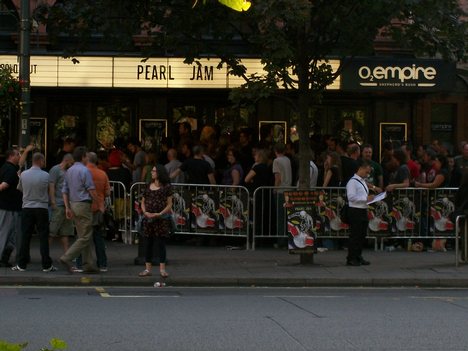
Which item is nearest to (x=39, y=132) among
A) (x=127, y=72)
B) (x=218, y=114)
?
(x=127, y=72)

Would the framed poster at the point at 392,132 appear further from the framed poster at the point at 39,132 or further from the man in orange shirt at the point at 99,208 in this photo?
the man in orange shirt at the point at 99,208

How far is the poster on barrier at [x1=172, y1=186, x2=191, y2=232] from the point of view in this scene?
17.8 metres

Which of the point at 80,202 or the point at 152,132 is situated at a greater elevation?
the point at 152,132

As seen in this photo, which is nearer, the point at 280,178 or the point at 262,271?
the point at 262,271

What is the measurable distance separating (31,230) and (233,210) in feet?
15.5

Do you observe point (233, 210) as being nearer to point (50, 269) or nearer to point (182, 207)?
point (182, 207)

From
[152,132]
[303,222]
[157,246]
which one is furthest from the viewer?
[152,132]

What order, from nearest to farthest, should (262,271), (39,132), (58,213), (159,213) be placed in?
(159,213), (262,271), (58,213), (39,132)

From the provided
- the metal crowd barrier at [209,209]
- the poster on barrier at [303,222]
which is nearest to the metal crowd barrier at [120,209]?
the metal crowd barrier at [209,209]

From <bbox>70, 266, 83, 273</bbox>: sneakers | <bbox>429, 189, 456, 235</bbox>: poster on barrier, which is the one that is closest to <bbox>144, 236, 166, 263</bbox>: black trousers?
<bbox>70, 266, 83, 273</bbox>: sneakers

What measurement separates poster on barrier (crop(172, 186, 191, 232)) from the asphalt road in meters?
4.53

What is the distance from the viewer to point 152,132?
23.2 meters

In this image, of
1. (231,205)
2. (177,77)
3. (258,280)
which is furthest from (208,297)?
(177,77)

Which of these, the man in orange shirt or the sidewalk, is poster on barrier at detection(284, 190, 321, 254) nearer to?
the sidewalk
